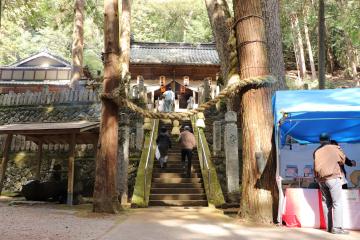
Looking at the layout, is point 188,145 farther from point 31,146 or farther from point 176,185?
point 31,146

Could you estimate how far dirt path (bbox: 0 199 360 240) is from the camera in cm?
545

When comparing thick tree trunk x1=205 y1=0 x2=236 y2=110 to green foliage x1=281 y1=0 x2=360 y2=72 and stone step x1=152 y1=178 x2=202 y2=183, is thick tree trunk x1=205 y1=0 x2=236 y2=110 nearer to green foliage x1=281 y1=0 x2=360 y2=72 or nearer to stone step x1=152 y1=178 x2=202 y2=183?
stone step x1=152 y1=178 x2=202 y2=183

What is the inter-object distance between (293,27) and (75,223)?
26.7m

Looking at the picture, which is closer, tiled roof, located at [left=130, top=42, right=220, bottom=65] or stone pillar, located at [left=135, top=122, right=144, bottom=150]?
stone pillar, located at [left=135, top=122, right=144, bottom=150]

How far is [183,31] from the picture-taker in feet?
130

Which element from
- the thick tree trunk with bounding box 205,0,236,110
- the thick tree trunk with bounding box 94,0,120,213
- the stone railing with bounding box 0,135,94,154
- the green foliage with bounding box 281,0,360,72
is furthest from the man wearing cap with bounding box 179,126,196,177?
the green foliage with bounding box 281,0,360,72

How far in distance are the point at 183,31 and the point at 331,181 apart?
116 ft

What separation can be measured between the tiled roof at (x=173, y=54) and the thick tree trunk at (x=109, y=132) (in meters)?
15.5

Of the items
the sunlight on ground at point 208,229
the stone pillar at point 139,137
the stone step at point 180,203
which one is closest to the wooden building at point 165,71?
the stone pillar at point 139,137

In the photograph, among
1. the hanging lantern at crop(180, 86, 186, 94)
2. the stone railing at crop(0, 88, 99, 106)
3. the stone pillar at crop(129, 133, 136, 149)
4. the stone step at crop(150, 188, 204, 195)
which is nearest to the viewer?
the stone step at crop(150, 188, 204, 195)

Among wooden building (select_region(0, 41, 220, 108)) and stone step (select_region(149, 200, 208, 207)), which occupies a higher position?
wooden building (select_region(0, 41, 220, 108))

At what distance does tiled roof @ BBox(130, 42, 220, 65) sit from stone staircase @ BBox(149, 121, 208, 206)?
12.5 metres

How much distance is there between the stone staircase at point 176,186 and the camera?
1064 centimetres

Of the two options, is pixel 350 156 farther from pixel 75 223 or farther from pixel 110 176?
pixel 75 223
